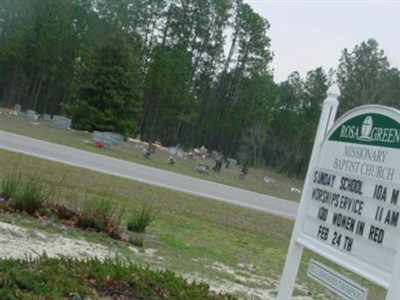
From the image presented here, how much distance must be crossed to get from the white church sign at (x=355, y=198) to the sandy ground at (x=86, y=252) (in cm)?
161

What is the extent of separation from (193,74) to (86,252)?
199 ft

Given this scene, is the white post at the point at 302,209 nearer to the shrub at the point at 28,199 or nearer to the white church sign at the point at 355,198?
the white church sign at the point at 355,198

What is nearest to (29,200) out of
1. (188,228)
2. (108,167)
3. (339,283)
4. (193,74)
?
(188,228)

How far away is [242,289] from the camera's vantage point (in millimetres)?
7004

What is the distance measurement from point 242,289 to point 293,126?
60551mm

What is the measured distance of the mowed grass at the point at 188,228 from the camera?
25.6ft

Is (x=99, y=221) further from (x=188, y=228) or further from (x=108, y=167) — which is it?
(x=108, y=167)

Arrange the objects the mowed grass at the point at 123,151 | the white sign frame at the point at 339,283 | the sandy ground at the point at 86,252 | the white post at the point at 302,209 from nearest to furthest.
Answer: the white sign frame at the point at 339,283 → the white post at the point at 302,209 → the sandy ground at the point at 86,252 → the mowed grass at the point at 123,151

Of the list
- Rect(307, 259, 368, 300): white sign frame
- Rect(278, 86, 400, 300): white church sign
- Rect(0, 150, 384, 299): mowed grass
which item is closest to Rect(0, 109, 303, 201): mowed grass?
Rect(0, 150, 384, 299): mowed grass

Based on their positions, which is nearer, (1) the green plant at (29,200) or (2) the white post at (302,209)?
(2) the white post at (302,209)

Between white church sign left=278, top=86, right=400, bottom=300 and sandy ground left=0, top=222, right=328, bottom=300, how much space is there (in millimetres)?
1610

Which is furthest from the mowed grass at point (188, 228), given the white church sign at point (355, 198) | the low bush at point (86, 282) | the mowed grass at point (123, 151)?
the mowed grass at point (123, 151)

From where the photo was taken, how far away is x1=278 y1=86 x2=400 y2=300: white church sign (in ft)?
13.5

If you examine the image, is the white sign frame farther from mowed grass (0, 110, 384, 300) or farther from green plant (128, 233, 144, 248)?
green plant (128, 233, 144, 248)
